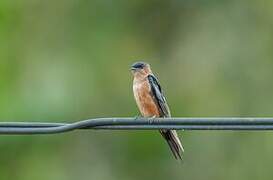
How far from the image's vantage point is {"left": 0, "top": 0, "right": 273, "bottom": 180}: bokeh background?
63.0 feet

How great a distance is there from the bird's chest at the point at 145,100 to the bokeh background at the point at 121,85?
310 inches

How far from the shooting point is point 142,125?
7.76m

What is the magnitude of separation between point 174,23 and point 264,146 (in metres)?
5.04

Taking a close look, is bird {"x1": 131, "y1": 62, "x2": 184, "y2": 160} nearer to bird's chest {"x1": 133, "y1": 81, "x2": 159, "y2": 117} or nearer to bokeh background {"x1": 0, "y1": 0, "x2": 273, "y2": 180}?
bird's chest {"x1": 133, "y1": 81, "x2": 159, "y2": 117}

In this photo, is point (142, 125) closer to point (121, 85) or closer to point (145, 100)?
point (145, 100)

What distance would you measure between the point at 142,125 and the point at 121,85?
41.5ft

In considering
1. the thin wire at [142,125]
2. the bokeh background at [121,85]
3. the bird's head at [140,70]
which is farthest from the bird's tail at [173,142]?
the bokeh background at [121,85]

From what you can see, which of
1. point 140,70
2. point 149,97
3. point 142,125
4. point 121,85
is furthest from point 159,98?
point 121,85

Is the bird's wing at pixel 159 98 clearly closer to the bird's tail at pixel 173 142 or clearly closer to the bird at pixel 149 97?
A: the bird at pixel 149 97

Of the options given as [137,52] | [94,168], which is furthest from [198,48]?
[94,168]

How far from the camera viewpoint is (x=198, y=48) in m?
20.4

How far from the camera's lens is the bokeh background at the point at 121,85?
19.2 metres

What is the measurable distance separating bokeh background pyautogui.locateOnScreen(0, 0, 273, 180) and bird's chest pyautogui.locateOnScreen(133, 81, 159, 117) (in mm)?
7870

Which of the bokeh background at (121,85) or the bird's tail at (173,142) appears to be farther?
the bokeh background at (121,85)
